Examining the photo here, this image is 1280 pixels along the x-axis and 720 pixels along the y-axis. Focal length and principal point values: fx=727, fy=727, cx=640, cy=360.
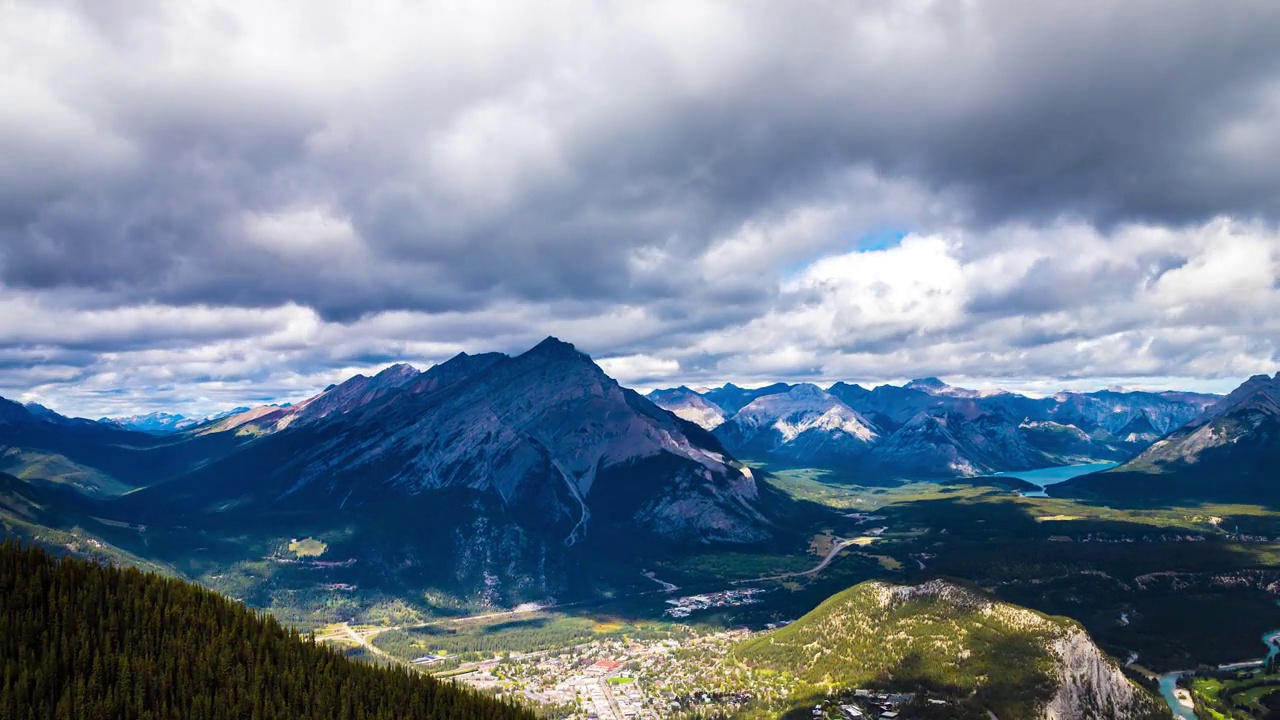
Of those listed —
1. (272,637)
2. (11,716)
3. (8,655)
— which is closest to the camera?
(11,716)

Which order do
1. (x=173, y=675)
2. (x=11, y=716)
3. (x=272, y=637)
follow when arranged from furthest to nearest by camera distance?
(x=272, y=637) → (x=173, y=675) → (x=11, y=716)

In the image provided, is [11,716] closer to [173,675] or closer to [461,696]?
[173,675]

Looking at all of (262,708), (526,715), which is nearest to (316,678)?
(262,708)

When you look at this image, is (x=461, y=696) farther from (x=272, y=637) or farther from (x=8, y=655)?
(x=8, y=655)

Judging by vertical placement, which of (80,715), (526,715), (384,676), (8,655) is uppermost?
(8,655)

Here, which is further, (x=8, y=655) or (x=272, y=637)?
(x=272, y=637)

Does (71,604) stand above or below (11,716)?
above

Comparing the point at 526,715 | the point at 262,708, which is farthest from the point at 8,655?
the point at 526,715
